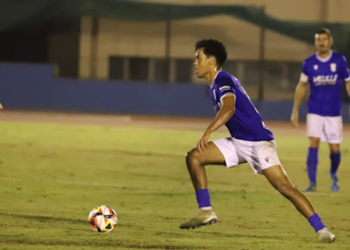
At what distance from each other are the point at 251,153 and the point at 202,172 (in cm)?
51

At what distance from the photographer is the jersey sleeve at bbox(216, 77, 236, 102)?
8820 millimetres

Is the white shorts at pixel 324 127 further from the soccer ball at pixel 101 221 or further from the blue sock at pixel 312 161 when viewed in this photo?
the soccer ball at pixel 101 221

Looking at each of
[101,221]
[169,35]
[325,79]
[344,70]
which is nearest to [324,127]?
[325,79]

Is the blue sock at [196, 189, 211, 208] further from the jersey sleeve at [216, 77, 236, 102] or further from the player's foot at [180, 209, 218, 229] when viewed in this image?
the jersey sleeve at [216, 77, 236, 102]

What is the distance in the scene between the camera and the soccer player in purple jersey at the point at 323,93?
1375 cm

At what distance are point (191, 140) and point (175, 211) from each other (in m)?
12.4

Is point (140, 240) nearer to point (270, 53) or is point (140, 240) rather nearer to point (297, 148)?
point (297, 148)

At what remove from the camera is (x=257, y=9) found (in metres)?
33.6

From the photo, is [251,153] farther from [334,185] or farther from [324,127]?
[334,185]

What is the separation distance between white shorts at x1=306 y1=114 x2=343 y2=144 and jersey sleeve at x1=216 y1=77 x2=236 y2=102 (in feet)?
17.2

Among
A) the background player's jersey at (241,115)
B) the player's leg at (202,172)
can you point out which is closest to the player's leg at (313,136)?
the background player's jersey at (241,115)

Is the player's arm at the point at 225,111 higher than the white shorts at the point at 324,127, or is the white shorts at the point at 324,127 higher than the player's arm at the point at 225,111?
the player's arm at the point at 225,111

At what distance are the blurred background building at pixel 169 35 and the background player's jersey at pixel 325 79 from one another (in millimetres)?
19199

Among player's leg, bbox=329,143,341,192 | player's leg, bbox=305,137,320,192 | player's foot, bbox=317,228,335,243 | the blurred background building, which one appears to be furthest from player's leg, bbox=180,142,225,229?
the blurred background building
